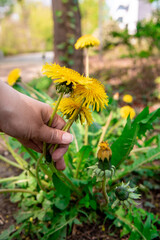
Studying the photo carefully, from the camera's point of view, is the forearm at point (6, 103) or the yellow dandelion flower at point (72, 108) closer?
the forearm at point (6, 103)

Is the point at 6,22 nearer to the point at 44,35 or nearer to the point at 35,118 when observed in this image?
the point at 44,35

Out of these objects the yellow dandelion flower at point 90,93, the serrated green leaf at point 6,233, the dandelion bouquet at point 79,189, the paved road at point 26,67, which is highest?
the yellow dandelion flower at point 90,93

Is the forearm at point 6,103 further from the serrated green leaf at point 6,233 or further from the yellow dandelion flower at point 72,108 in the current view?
the serrated green leaf at point 6,233

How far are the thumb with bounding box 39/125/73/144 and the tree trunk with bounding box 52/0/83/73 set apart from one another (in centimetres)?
356

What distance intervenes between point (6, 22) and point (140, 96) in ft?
133

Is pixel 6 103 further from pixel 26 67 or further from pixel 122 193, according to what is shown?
pixel 26 67

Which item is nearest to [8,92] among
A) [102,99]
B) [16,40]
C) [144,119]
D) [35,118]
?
[35,118]

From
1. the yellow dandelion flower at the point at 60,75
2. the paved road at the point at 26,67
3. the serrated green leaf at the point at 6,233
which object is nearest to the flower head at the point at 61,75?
the yellow dandelion flower at the point at 60,75

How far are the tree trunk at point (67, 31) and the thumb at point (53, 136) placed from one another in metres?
3.56

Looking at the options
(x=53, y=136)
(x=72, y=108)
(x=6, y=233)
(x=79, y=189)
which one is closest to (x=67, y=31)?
(x=79, y=189)

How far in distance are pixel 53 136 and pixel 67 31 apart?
12.9 feet

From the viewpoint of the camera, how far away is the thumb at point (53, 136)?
105cm

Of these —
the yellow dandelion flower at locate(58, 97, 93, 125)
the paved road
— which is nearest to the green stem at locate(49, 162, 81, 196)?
the yellow dandelion flower at locate(58, 97, 93, 125)

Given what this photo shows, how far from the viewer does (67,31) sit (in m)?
4.41
